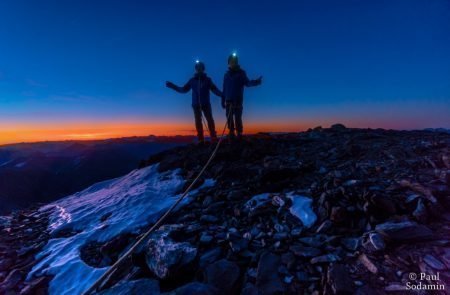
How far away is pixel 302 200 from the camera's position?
5012mm

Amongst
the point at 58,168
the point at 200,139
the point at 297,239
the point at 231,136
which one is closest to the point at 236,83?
the point at 231,136

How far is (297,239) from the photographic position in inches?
154

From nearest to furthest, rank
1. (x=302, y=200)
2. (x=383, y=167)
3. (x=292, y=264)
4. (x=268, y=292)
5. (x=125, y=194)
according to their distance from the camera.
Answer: (x=268, y=292)
(x=292, y=264)
(x=302, y=200)
(x=383, y=167)
(x=125, y=194)

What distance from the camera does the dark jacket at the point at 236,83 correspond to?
9633 millimetres

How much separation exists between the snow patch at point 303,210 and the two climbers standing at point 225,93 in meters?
5.07

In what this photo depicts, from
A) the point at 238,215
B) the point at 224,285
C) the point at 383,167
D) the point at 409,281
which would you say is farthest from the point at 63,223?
the point at 383,167

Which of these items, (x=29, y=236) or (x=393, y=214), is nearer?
(x=393, y=214)

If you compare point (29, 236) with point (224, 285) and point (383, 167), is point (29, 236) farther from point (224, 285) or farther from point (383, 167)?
point (383, 167)

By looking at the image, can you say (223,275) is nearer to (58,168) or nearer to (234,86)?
(234,86)

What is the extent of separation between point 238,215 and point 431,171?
4.20 m

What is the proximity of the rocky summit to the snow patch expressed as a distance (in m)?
0.02

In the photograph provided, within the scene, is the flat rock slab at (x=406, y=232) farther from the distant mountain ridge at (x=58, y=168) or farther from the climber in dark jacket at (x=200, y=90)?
the distant mountain ridge at (x=58, y=168)

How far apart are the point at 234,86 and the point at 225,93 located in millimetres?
484

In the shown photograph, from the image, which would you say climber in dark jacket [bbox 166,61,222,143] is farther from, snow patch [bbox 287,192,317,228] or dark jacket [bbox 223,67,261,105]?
snow patch [bbox 287,192,317,228]
